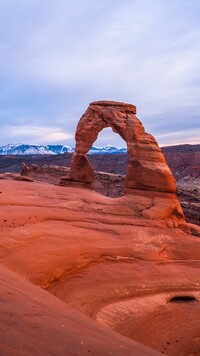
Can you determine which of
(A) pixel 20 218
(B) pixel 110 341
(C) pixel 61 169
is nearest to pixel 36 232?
(A) pixel 20 218

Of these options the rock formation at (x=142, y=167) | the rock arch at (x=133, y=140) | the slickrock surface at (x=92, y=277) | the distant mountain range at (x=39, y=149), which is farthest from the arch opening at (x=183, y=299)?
the distant mountain range at (x=39, y=149)

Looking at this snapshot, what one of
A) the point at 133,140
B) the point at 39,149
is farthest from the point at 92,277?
the point at 39,149

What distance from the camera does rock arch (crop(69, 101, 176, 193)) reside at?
484 inches

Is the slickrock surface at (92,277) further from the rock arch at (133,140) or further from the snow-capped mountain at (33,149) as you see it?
the snow-capped mountain at (33,149)

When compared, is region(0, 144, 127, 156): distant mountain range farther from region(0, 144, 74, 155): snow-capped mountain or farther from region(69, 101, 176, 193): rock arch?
region(69, 101, 176, 193): rock arch

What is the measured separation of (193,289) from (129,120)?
20.5 feet

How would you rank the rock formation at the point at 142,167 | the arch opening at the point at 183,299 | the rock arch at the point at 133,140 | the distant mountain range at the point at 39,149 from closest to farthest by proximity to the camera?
the arch opening at the point at 183,299, the rock formation at the point at 142,167, the rock arch at the point at 133,140, the distant mountain range at the point at 39,149

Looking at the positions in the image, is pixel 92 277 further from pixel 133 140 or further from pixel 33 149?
pixel 33 149

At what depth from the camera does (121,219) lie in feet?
35.7

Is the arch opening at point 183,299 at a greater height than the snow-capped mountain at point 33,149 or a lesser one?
lesser

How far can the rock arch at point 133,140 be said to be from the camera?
1228 centimetres

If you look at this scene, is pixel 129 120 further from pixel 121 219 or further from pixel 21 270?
pixel 21 270

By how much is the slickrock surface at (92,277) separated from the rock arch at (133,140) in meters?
0.74

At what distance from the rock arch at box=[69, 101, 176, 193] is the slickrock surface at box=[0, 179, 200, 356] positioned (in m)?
0.74
